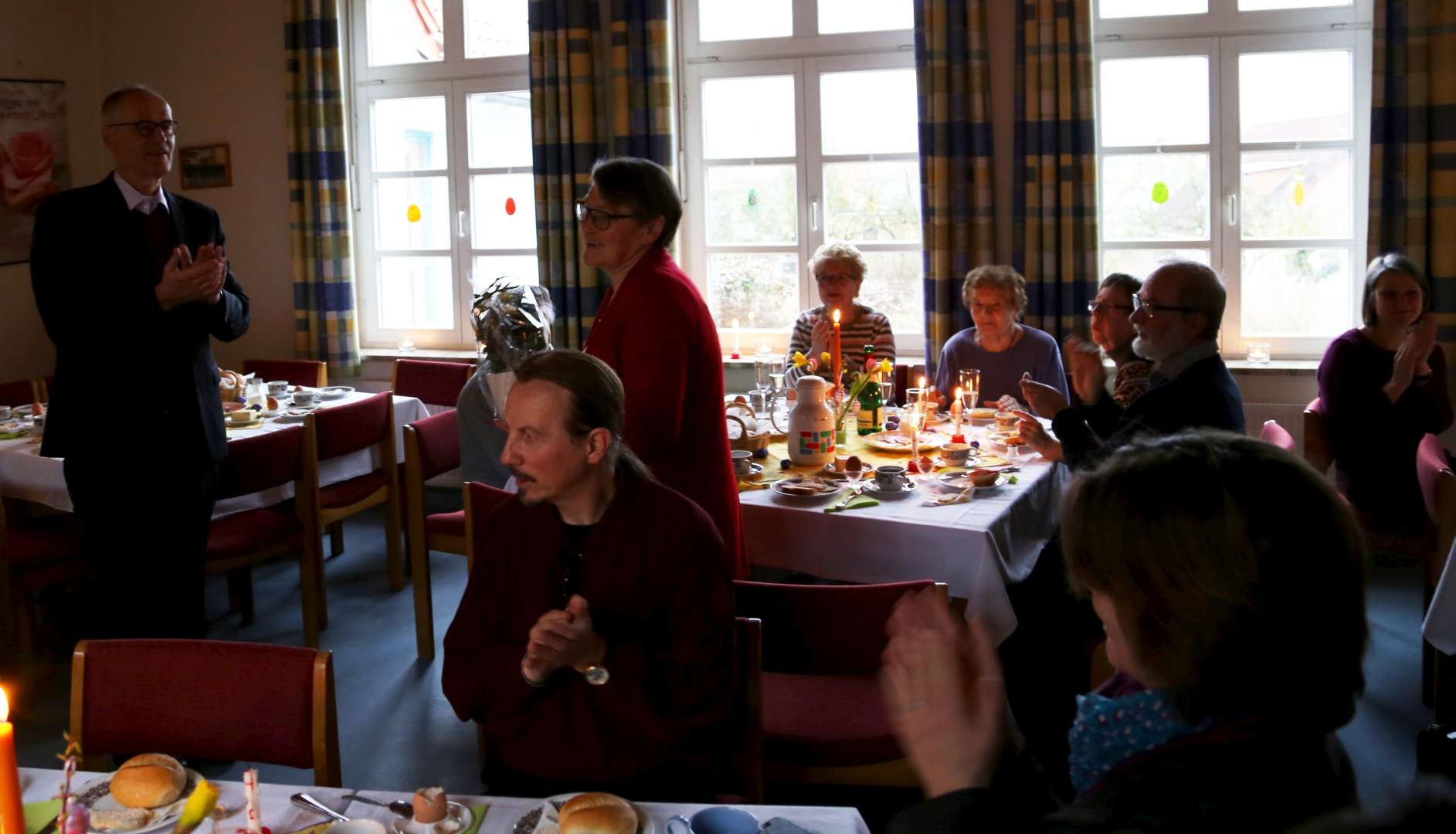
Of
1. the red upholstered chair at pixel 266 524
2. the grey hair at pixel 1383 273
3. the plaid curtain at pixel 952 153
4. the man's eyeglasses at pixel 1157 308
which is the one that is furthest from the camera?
the plaid curtain at pixel 952 153

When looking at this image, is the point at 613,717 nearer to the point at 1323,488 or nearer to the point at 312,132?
the point at 1323,488

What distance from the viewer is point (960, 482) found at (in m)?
3.40

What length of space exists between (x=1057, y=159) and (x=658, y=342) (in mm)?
3320

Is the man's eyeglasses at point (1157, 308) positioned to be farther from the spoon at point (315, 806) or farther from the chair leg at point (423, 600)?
the chair leg at point (423, 600)

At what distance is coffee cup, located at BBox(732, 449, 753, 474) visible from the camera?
138 inches

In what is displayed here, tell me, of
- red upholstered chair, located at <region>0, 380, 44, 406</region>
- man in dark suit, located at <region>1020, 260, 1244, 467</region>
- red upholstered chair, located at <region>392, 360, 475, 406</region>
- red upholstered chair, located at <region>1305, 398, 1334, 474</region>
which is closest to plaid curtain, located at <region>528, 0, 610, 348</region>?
red upholstered chair, located at <region>392, 360, 475, 406</region>

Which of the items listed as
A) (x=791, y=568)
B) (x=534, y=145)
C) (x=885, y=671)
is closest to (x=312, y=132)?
(x=534, y=145)

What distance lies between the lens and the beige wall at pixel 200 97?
6855 mm

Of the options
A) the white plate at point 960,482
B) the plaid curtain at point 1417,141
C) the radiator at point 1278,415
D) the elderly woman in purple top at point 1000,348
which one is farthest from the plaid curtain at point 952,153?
the white plate at point 960,482

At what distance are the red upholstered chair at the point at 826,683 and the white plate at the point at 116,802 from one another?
963 mm

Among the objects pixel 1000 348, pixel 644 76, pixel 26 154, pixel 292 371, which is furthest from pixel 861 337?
pixel 26 154

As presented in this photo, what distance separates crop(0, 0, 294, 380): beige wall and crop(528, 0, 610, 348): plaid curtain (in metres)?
1.72

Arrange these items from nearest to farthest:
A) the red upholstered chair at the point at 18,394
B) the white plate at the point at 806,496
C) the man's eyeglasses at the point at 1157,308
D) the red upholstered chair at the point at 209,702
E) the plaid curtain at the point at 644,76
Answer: the red upholstered chair at the point at 209,702
the man's eyeglasses at the point at 1157,308
the white plate at the point at 806,496
the red upholstered chair at the point at 18,394
the plaid curtain at the point at 644,76

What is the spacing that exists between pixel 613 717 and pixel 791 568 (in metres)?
1.24
